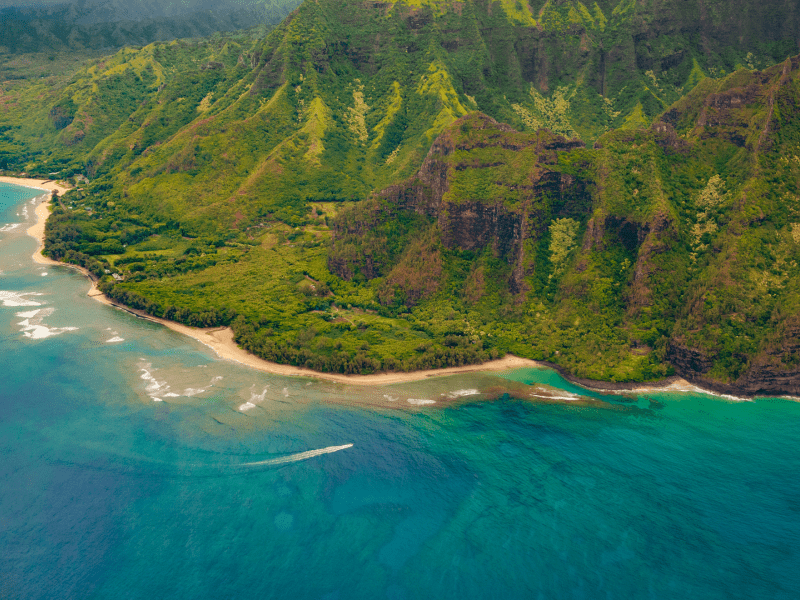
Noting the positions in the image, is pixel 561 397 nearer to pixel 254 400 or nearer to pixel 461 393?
pixel 461 393

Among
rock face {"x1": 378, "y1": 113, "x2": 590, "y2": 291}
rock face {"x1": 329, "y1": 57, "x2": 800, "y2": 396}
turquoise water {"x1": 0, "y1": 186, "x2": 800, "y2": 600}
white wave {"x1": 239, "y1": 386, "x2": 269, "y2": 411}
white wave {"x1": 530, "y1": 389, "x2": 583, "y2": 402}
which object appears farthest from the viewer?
rock face {"x1": 378, "y1": 113, "x2": 590, "y2": 291}

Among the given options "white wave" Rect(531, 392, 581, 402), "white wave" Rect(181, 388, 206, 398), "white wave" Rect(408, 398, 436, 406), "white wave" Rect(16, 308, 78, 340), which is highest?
"white wave" Rect(531, 392, 581, 402)

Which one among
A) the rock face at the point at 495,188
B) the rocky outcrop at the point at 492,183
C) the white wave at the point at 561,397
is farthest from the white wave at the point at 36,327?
the white wave at the point at 561,397

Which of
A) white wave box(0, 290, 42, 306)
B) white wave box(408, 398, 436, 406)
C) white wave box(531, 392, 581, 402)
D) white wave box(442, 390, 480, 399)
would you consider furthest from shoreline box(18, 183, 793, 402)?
white wave box(0, 290, 42, 306)

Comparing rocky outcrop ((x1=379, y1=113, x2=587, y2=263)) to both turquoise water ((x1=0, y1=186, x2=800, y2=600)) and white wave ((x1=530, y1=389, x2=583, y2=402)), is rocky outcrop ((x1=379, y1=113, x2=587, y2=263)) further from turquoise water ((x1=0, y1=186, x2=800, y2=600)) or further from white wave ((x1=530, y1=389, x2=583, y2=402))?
white wave ((x1=530, y1=389, x2=583, y2=402))

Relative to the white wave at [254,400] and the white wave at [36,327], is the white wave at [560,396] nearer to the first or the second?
the white wave at [254,400]

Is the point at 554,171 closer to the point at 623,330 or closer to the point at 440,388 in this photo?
the point at 623,330
